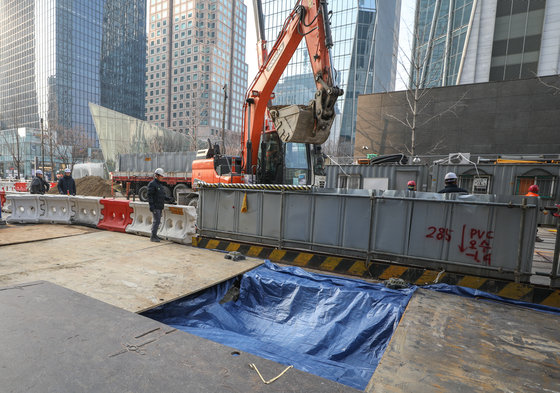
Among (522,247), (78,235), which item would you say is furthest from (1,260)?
(522,247)

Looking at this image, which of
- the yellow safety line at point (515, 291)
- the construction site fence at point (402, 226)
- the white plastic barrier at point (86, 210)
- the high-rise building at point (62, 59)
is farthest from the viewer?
the high-rise building at point (62, 59)

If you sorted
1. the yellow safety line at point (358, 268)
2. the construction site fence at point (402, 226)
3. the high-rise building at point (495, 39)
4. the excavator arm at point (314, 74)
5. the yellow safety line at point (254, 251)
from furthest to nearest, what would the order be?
the high-rise building at point (495, 39), the excavator arm at point (314, 74), the yellow safety line at point (254, 251), the yellow safety line at point (358, 268), the construction site fence at point (402, 226)

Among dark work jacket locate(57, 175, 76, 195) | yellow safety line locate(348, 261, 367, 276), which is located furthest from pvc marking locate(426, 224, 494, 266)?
dark work jacket locate(57, 175, 76, 195)

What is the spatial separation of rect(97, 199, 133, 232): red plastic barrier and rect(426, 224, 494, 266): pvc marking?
8386 mm

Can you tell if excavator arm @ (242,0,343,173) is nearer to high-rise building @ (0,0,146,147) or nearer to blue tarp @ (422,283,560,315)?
blue tarp @ (422,283,560,315)

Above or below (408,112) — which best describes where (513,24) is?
above

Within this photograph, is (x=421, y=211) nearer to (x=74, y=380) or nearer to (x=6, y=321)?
(x=74, y=380)

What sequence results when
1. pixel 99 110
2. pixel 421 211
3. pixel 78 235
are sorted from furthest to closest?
pixel 99 110
pixel 78 235
pixel 421 211

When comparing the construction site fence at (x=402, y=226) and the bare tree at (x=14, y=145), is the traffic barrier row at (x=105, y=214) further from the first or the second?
the bare tree at (x=14, y=145)

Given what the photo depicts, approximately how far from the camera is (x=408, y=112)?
2291 centimetres

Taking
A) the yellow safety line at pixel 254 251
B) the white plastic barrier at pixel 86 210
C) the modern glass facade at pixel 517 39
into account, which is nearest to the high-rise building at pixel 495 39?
the modern glass facade at pixel 517 39

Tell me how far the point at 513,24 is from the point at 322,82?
29.6 m

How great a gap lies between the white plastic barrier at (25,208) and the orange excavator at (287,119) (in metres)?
5.95

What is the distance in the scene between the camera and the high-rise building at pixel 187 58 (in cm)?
10150
